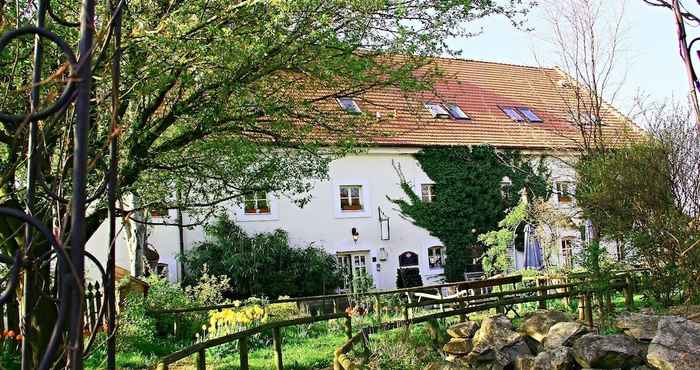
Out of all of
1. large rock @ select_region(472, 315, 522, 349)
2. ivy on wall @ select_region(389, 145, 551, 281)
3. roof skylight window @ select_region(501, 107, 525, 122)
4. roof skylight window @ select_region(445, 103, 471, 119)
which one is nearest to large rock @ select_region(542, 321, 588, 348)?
large rock @ select_region(472, 315, 522, 349)

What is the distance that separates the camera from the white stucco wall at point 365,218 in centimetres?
1898

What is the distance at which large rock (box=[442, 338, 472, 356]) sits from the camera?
7783 millimetres

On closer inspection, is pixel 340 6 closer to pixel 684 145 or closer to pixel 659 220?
pixel 659 220

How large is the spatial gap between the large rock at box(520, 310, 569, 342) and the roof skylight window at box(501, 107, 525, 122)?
16680 millimetres

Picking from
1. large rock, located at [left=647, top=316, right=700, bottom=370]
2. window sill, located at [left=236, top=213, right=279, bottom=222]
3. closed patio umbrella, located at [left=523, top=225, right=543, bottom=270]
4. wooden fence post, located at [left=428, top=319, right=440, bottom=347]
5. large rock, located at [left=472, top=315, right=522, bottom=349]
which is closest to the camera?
large rock, located at [left=647, top=316, right=700, bottom=370]

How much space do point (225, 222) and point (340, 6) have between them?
1126cm

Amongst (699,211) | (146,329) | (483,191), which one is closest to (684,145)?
(699,211)

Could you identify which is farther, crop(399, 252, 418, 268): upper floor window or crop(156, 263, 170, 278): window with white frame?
crop(399, 252, 418, 268): upper floor window

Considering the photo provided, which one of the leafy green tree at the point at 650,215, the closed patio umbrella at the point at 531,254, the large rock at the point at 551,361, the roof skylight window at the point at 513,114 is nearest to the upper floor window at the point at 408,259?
the closed patio umbrella at the point at 531,254

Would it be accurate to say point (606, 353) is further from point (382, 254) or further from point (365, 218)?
point (365, 218)

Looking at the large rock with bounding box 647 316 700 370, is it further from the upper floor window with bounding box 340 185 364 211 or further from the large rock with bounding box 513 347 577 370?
the upper floor window with bounding box 340 185 364 211

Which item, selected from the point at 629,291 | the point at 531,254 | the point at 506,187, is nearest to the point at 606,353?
the point at 629,291

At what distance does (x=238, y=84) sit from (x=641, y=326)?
549 cm

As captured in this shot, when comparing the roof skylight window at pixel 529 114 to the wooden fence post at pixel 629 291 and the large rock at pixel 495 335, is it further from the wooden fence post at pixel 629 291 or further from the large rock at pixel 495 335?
the large rock at pixel 495 335
